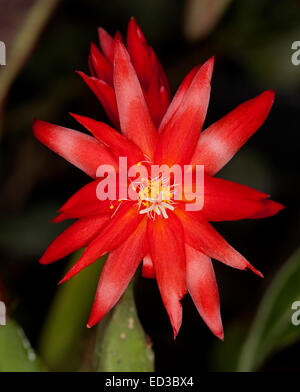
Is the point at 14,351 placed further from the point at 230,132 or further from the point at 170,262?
the point at 230,132

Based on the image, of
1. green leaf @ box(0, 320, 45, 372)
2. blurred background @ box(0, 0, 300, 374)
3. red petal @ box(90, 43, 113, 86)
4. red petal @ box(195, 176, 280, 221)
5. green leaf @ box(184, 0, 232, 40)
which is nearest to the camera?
red petal @ box(195, 176, 280, 221)

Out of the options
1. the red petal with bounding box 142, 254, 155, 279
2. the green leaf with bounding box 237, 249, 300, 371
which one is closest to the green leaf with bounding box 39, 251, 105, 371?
the red petal with bounding box 142, 254, 155, 279

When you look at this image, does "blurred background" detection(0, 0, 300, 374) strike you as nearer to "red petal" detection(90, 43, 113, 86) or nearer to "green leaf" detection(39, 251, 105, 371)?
Answer: "green leaf" detection(39, 251, 105, 371)

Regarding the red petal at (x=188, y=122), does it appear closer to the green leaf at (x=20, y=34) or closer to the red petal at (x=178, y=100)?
the red petal at (x=178, y=100)

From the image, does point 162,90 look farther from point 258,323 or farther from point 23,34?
point 258,323

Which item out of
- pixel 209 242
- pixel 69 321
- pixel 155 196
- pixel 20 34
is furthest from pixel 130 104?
pixel 69 321

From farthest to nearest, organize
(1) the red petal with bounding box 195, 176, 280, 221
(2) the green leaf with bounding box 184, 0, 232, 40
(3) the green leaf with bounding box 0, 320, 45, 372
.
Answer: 1. (2) the green leaf with bounding box 184, 0, 232, 40
2. (3) the green leaf with bounding box 0, 320, 45, 372
3. (1) the red petal with bounding box 195, 176, 280, 221
